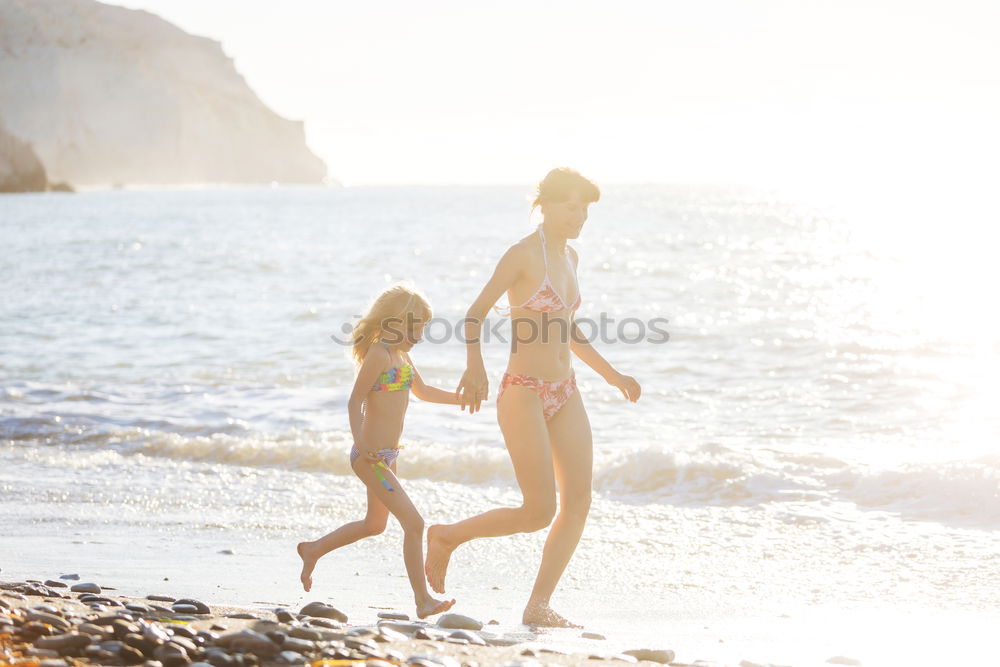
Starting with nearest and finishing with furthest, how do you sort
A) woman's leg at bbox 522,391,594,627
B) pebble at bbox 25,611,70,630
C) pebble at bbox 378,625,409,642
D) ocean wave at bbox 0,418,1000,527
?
pebble at bbox 25,611,70,630 → pebble at bbox 378,625,409,642 → woman's leg at bbox 522,391,594,627 → ocean wave at bbox 0,418,1000,527

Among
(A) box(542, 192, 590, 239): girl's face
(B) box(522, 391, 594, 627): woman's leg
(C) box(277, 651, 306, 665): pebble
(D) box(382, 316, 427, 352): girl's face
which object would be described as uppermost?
(A) box(542, 192, 590, 239): girl's face

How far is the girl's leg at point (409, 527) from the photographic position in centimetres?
506

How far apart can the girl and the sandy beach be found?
1.55 feet

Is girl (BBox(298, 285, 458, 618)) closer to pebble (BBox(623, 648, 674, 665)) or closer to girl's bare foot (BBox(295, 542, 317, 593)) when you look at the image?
girl's bare foot (BBox(295, 542, 317, 593))

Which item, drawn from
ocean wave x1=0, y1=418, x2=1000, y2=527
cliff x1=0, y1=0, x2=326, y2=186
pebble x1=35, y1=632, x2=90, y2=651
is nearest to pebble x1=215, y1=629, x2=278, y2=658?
pebble x1=35, y1=632, x2=90, y2=651

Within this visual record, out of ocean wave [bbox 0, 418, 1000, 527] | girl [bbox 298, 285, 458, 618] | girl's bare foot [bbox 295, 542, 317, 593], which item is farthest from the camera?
ocean wave [bbox 0, 418, 1000, 527]

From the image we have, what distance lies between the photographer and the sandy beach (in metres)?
3.84

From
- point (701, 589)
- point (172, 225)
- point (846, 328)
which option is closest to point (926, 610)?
point (701, 589)

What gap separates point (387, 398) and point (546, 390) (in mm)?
798

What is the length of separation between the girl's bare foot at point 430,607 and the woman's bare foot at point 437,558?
16cm

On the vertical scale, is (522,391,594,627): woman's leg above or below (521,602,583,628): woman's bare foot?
above

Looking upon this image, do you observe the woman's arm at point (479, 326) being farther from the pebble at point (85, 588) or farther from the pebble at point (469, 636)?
the pebble at point (85, 588)

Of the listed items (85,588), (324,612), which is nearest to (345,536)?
(324,612)

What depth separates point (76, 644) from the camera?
3889 millimetres
